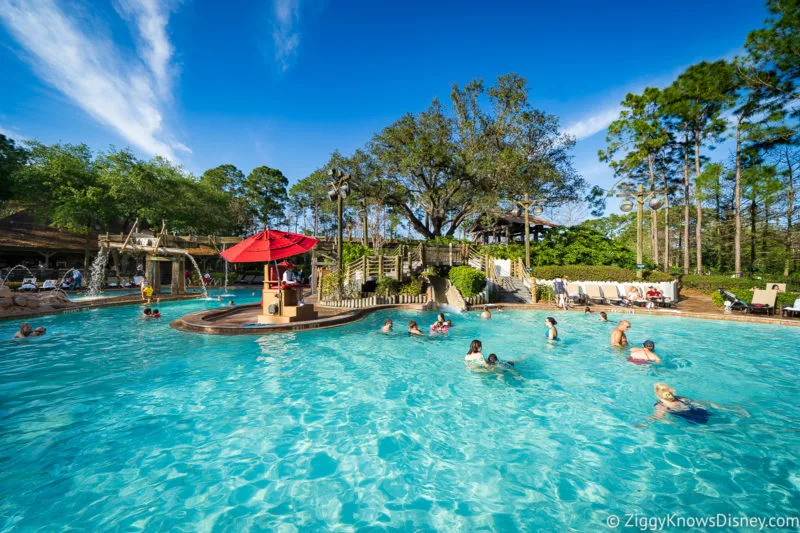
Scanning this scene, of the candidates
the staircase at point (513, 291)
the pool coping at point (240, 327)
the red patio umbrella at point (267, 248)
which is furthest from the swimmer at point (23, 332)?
the staircase at point (513, 291)

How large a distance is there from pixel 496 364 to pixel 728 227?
42306mm

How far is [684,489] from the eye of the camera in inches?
138

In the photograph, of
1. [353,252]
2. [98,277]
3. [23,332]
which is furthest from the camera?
[353,252]

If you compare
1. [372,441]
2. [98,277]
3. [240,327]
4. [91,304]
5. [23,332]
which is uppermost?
[98,277]

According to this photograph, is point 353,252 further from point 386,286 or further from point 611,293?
point 611,293

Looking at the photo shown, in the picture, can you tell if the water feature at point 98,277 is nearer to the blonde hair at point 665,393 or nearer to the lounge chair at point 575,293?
the blonde hair at point 665,393

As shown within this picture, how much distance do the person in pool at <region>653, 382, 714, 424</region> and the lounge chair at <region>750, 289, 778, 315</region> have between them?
44.8ft

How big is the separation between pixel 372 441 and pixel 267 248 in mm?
7273

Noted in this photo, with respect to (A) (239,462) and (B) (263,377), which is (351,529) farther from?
(B) (263,377)

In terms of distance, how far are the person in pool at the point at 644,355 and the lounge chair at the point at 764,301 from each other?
11.3 metres

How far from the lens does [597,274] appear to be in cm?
2003

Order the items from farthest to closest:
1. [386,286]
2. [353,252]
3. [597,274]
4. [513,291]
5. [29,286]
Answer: [353,252]
[29,286]
[597,274]
[513,291]
[386,286]

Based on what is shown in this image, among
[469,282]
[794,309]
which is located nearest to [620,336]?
[469,282]

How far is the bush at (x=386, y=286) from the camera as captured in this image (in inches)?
651
